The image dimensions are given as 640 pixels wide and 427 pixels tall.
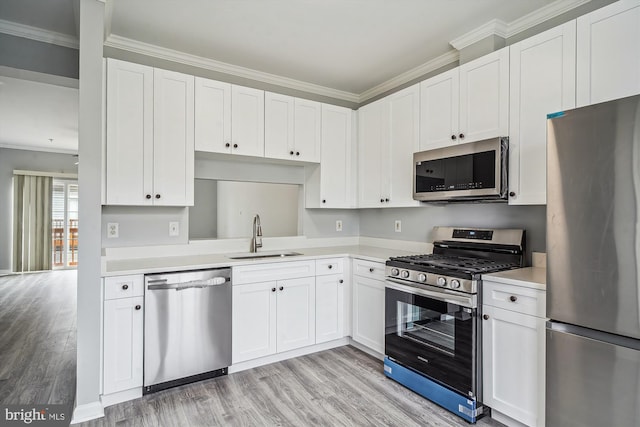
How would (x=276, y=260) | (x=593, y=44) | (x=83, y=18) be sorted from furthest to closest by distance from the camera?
1. (x=276, y=260)
2. (x=83, y=18)
3. (x=593, y=44)

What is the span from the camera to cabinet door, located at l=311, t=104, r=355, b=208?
11.7ft

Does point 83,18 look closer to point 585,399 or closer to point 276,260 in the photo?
point 276,260

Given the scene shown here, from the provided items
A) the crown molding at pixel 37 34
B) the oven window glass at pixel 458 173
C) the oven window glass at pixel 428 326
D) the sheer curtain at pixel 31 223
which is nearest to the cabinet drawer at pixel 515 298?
the oven window glass at pixel 428 326

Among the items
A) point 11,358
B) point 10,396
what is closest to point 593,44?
point 10,396

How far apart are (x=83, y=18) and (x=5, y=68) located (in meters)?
1.00

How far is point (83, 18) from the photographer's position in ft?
7.02

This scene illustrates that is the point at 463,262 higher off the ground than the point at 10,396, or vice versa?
the point at 463,262

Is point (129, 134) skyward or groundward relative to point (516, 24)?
groundward

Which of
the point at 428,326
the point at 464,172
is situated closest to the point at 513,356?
the point at 428,326

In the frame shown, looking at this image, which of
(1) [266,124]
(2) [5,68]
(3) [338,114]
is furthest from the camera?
(3) [338,114]

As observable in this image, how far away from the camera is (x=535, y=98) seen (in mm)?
2189

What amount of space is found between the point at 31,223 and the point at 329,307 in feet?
24.2

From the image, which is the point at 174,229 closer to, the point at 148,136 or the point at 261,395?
the point at 148,136

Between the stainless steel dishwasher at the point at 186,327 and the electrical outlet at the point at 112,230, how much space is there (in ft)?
2.36
